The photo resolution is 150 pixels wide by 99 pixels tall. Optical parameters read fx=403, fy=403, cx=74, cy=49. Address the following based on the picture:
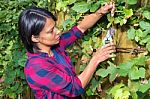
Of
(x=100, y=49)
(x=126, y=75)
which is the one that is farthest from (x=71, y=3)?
(x=126, y=75)

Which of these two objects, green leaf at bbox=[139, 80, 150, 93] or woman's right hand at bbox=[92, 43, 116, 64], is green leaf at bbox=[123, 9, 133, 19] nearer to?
woman's right hand at bbox=[92, 43, 116, 64]

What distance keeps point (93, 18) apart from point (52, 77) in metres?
0.43

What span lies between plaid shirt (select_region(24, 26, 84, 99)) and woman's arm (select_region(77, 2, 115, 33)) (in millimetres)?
226

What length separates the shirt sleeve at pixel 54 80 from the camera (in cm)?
211

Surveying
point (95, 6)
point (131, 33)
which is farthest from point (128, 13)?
point (95, 6)

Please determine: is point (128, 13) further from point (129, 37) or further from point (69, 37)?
point (69, 37)

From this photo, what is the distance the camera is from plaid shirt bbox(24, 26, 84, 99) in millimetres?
2113

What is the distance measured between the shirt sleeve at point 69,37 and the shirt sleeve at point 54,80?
0.33 metres

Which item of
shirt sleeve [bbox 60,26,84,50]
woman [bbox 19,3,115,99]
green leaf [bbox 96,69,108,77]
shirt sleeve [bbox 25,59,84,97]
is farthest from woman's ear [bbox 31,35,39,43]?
green leaf [bbox 96,69,108,77]

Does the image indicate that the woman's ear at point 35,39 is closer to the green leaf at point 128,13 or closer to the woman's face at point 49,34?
the woman's face at point 49,34

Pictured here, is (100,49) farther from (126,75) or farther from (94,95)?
(94,95)

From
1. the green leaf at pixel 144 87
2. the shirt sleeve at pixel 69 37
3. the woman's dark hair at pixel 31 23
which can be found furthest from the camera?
the shirt sleeve at pixel 69 37

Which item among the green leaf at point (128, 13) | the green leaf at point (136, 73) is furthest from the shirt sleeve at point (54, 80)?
the green leaf at point (128, 13)

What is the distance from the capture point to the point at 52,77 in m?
2.12
